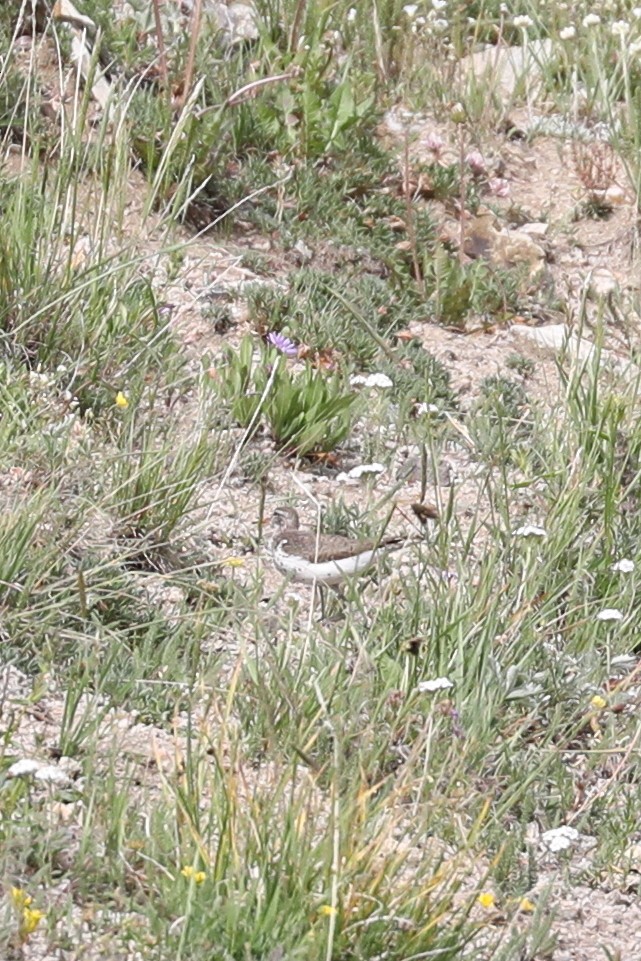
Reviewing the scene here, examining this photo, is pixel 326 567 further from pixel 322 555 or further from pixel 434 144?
pixel 434 144

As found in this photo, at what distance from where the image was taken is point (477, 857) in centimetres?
268

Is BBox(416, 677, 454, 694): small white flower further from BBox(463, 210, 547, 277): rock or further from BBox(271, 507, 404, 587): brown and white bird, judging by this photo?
BBox(463, 210, 547, 277): rock

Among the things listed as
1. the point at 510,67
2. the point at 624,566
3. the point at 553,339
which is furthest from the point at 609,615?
the point at 510,67

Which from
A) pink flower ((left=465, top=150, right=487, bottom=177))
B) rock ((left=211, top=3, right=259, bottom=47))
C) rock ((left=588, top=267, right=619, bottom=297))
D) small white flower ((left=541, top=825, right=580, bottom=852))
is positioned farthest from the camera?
rock ((left=211, top=3, right=259, bottom=47))

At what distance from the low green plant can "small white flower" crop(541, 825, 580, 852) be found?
161 cm

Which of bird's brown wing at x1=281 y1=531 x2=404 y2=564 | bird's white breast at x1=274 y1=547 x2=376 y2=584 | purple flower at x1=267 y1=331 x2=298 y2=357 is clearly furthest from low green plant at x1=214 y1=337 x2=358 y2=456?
bird's white breast at x1=274 y1=547 x2=376 y2=584

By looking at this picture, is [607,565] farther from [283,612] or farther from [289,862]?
[289,862]

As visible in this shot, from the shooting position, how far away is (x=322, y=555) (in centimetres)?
365

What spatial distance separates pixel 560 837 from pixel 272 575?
1.24m

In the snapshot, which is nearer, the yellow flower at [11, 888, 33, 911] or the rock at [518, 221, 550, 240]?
the yellow flower at [11, 888, 33, 911]

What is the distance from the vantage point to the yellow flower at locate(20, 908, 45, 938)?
2.31m

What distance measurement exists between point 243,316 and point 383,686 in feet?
6.58

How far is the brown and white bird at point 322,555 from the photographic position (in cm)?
358

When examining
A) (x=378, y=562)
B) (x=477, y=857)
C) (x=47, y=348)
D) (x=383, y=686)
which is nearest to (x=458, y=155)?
(x=47, y=348)
